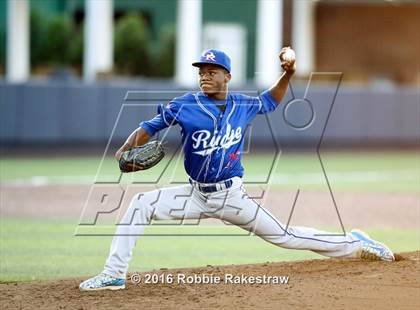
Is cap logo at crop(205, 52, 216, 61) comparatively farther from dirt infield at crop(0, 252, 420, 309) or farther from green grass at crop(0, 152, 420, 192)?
green grass at crop(0, 152, 420, 192)

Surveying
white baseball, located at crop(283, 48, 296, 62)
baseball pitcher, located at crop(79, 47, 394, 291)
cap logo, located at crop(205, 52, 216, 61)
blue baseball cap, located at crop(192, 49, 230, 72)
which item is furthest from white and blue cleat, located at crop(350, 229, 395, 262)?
cap logo, located at crop(205, 52, 216, 61)

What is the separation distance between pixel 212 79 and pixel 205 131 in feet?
1.36

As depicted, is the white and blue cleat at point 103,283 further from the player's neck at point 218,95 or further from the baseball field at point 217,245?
the player's neck at point 218,95

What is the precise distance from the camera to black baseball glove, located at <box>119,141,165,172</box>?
21.5 feet

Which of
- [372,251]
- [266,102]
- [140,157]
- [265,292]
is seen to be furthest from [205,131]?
[372,251]

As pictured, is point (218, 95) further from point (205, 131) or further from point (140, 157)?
point (140, 157)

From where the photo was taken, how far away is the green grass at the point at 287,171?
52.5 feet

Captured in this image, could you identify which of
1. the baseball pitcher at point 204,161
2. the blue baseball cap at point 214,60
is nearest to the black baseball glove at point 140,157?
the baseball pitcher at point 204,161

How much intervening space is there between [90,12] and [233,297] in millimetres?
17932

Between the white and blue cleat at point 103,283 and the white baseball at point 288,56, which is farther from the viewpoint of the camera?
the white baseball at point 288,56

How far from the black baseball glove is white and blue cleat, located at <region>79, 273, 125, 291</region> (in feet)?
2.68

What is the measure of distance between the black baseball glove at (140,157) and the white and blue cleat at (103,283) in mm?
818

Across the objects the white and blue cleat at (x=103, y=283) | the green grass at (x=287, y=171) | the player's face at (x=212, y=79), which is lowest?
the green grass at (x=287, y=171)

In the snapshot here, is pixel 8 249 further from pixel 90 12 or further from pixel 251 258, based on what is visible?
pixel 90 12
